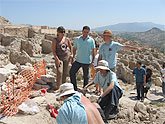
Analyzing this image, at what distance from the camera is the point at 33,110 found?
13.0 feet

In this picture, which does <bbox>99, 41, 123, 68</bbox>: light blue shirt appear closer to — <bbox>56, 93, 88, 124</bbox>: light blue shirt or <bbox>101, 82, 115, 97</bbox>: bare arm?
<bbox>101, 82, 115, 97</bbox>: bare arm

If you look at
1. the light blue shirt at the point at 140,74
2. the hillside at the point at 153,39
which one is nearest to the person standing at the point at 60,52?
the light blue shirt at the point at 140,74

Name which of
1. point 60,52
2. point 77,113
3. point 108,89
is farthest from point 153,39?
point 77,113

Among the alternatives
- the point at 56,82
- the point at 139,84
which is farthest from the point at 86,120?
the point at 139,84

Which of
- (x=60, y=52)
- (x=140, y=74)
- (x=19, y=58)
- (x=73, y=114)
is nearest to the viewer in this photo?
(x=73, y=114)

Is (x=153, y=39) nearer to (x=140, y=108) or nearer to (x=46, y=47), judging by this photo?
(x=46, y=47)

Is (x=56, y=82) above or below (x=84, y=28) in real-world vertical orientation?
below

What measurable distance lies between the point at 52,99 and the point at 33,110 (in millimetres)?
839

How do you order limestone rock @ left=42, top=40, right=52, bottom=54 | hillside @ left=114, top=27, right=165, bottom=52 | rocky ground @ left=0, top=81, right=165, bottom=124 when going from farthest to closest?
1. hillside @ left=114, top=27, right=165, bottom=52
2. limestone rock @ left=42, top=40, right=52, bottom=54
3. rocky ground @ left=0, top=81, right=165, bottom=124

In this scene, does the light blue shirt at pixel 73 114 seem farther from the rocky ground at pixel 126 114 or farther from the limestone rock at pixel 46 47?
the limestone rock at pixel 46 47

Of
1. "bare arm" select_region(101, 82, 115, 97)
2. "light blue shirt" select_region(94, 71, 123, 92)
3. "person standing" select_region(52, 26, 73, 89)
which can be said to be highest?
"person standing" select_region(52, 26, 73, 89)

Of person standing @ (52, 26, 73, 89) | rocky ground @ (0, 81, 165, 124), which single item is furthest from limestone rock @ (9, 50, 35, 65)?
rocky ground @ (0, 81, 165, 124)

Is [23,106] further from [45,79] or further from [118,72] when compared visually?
[118,72]

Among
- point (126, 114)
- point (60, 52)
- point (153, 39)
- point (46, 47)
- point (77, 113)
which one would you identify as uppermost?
point (60, 52)
